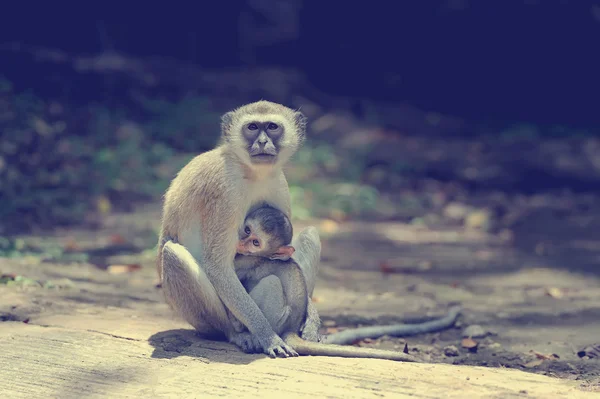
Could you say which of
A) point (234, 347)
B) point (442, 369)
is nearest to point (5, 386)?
point (234, 347)

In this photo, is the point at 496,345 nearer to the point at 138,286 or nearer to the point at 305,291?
the point at 305,291

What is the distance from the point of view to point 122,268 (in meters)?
8.30

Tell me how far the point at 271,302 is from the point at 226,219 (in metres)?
0.63

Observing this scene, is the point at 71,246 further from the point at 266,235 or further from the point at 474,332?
the point at 474,332

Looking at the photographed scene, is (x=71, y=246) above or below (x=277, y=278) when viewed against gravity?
above

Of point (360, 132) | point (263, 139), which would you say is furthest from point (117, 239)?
point (360, 132)

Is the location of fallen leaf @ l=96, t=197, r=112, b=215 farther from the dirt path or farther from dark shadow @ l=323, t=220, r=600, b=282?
dark shadow @ l=323, t=220, r=600, b=282

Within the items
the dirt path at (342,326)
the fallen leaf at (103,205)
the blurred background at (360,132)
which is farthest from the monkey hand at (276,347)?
the fallen leaf at (103,205)

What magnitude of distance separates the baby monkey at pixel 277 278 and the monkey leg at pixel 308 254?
0.43 ft

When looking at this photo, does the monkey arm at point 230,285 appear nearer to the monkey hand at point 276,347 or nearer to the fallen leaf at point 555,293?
the monkey hand at point 276,347

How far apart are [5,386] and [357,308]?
3.33 m

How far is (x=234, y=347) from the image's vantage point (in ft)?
17.9

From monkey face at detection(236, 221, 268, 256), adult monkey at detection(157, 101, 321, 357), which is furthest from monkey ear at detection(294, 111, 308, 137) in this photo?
monkey face at detection(236, 221, 268, 256)

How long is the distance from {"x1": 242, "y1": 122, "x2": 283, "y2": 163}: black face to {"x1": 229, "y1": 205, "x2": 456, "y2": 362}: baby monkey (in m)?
0.37
